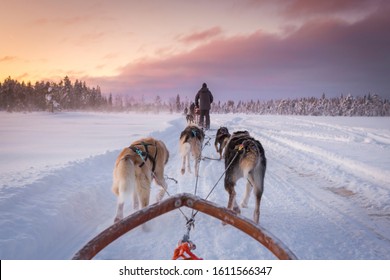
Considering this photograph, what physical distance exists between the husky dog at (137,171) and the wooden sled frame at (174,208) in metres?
1.15

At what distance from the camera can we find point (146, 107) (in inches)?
4894

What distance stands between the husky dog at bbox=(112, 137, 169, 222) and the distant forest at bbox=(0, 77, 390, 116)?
2706cm

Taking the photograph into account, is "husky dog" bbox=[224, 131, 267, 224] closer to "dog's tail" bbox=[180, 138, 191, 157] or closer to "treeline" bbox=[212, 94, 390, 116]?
"dog's tail" bbox=[180, 138, 191, 157]

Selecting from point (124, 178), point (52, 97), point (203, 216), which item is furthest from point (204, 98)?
point (52, 97)

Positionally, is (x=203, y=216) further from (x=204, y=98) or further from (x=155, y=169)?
(x=204, y=98)

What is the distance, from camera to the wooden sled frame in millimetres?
1695

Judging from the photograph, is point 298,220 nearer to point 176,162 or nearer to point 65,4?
point 176,162

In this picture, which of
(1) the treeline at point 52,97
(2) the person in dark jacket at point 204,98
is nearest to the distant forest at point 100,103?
(1) the treeline at point 52,97

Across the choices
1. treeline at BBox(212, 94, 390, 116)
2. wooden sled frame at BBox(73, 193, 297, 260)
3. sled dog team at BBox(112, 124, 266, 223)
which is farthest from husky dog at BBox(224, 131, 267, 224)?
treeline at BBox(212, 94, 390, 116)

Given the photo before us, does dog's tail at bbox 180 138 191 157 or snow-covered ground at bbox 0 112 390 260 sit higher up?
dog's tail at bbox 180 138 191 157

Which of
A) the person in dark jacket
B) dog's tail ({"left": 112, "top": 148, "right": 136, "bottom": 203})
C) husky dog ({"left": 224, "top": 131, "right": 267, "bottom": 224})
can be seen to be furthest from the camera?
the person in dark jacket

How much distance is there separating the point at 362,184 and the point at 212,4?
4495 millimetres

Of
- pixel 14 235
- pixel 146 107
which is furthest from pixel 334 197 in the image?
pixel 146 107
